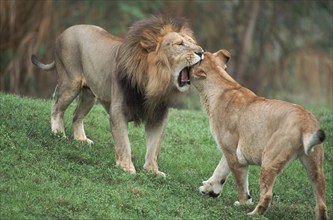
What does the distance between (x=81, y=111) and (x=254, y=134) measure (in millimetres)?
2942

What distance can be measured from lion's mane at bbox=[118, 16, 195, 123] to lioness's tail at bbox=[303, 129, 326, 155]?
181 centimetres

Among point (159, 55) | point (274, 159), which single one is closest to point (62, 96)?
point (159, 55)

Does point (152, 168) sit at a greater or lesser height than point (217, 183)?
lesser

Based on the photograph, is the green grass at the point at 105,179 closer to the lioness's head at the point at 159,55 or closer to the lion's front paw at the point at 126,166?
the lion's front paw at the point at 126,166

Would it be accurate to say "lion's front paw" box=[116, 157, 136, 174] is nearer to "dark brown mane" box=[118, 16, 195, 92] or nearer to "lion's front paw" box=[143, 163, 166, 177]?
"lion's front paw" box=[143, 163, 166, 177]

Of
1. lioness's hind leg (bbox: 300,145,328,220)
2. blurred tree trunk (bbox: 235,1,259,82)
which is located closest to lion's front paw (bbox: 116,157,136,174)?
lioness's hind leg (bbox: 300,145,328,220)

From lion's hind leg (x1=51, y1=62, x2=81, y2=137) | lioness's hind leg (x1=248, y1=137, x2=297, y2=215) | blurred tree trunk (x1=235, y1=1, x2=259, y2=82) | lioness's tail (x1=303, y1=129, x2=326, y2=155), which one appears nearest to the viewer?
lioness's tail (x1=303, y1=129, x2=326, y2=155)

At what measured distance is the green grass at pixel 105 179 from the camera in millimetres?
7910

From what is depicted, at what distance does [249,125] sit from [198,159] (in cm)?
253

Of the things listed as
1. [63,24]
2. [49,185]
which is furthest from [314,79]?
[49,185]

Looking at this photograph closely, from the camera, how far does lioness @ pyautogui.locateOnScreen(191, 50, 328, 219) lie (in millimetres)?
8172

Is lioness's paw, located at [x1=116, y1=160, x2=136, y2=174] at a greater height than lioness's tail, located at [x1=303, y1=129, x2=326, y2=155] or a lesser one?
lesser

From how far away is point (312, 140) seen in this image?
309 inches

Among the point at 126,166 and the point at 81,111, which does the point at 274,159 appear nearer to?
the point at 126,166
